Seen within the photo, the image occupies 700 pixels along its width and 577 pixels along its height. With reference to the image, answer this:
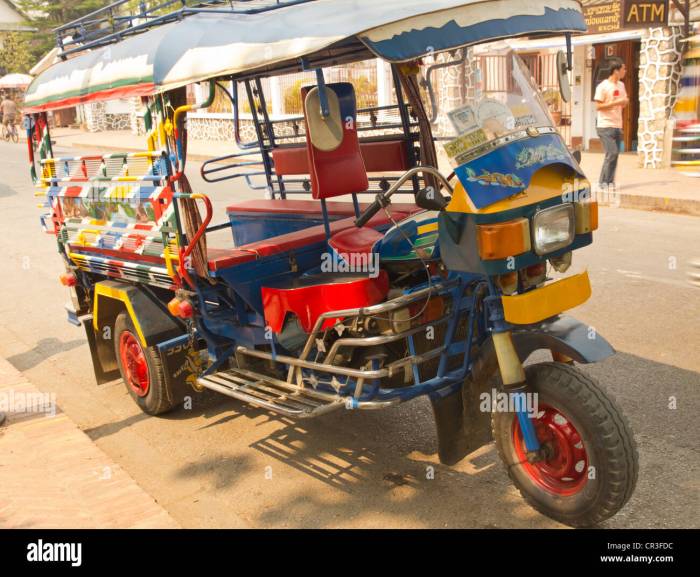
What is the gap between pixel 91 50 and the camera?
17.6 feet

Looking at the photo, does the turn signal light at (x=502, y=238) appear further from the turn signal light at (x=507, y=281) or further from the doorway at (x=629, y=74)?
the doorway at (x=629, y=74)

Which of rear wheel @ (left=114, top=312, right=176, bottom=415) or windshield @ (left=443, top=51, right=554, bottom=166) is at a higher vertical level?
windshield @ (left=443, top=51, right=554, bottom=166)

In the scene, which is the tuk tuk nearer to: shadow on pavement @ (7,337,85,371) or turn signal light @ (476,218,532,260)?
turn signal light @ (476,218,532,260)

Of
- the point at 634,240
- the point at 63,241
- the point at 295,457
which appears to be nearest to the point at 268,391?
the point at 295,457

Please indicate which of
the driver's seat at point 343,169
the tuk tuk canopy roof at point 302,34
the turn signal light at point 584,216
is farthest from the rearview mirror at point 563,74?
the driver's seat at point 343,169

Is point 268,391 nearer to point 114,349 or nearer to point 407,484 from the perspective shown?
point 407,484

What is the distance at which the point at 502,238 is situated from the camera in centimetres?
333

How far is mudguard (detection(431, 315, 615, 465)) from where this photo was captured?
3475 mm

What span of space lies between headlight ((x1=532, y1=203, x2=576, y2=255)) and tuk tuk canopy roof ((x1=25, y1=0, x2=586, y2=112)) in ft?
2.62

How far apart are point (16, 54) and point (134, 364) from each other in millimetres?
42923

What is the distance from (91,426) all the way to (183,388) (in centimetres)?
69

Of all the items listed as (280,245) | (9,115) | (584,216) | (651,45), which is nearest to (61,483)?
(280,245)

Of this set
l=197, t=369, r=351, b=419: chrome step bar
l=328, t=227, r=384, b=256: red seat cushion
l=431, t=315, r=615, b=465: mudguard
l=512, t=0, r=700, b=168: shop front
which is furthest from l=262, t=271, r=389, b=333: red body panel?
l=512, t=0, r=700, b=168: shop front

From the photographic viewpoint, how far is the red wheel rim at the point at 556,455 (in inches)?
138
